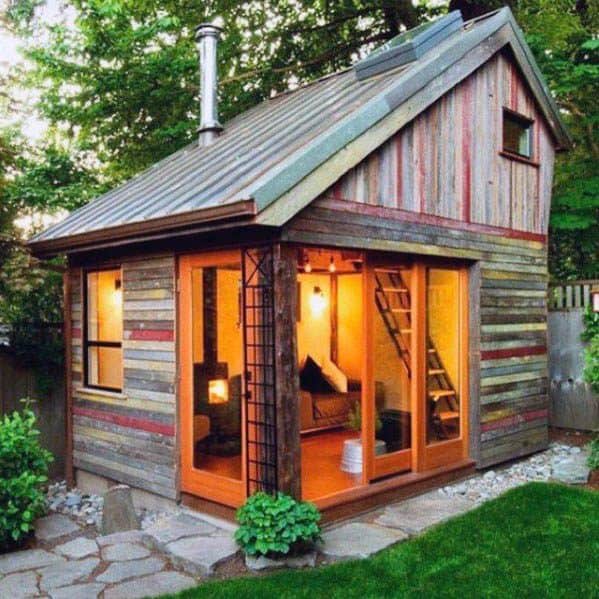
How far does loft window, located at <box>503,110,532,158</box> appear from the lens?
695 cm

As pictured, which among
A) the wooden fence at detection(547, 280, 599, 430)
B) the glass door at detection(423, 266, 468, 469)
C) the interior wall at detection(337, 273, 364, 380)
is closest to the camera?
the glass door at detection(423, 266, 468, 469)

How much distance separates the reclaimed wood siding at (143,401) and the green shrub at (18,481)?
2.86ft

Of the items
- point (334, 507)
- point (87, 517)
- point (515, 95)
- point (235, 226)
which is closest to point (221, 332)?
point (235, 226)

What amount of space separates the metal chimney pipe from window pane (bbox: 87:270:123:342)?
2023 millimetres

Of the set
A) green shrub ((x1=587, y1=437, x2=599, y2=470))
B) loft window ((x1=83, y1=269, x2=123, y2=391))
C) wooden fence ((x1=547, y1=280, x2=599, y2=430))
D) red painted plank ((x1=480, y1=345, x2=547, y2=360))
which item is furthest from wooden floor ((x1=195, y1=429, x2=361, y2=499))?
wooden fence ((x1=547, y1=280, x2=599, y2=430))

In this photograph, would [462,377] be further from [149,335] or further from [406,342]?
[149,335]

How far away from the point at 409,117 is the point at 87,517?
15.2 feet

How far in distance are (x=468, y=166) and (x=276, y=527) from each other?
13.0 ft

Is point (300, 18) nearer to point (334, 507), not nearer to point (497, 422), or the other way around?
point (497, 422)

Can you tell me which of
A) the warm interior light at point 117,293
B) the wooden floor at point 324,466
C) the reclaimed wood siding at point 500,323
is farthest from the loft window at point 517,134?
the warm interior light at point 117,293

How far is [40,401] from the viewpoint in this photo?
7039mm

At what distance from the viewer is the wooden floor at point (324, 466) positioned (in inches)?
214

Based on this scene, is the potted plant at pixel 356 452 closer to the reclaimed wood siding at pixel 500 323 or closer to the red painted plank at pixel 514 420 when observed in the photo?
the reclaimed wood siding at pixel 500 323

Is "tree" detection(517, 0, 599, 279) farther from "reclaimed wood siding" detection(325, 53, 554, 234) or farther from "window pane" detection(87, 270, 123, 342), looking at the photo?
"window pane" detection(87, 270, 123, 342)
